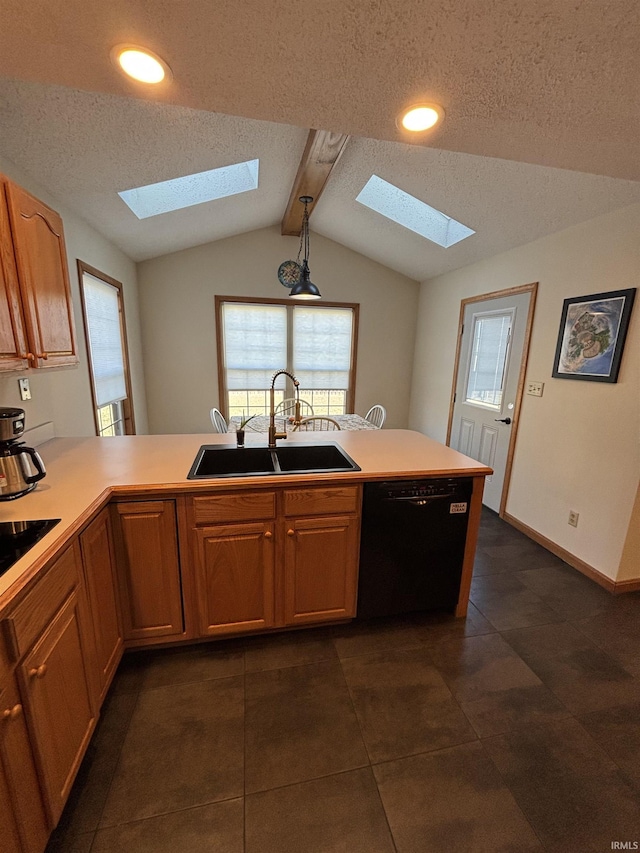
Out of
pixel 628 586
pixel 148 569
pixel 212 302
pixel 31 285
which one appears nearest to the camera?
pixel 31 285

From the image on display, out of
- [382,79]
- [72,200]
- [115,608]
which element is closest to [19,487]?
[115,608]

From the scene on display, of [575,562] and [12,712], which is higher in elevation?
[12,712]

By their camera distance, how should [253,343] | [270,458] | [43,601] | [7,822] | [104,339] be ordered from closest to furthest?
[7,822] → [43,601] → [270,458] → [104,339] → [253,343]

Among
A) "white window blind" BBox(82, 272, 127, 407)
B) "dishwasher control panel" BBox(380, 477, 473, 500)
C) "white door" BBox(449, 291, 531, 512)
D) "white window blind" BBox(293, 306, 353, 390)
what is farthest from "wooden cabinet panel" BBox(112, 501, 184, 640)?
"white window blind" BBox(293, 306, 353, 390)

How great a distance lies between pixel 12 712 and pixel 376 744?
122 centimetres

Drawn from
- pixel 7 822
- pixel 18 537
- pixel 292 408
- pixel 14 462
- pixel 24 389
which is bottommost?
pixel 7 822

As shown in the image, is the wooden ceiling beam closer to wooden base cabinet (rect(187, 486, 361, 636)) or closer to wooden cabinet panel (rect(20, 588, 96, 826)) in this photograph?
wooden base cabinet (rect(187, 486, 361, 636))

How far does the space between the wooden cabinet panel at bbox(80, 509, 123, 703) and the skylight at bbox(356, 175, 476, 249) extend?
11.0 feet

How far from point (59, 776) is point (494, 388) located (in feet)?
12.0

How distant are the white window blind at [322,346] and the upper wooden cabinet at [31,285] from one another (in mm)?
3113

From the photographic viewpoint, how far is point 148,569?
5.33 feet

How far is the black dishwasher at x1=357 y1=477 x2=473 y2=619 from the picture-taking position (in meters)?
1.79

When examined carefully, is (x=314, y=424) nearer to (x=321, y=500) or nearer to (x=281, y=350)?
(x=281, y=350)

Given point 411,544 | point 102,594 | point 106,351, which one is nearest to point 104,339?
point 106,351
